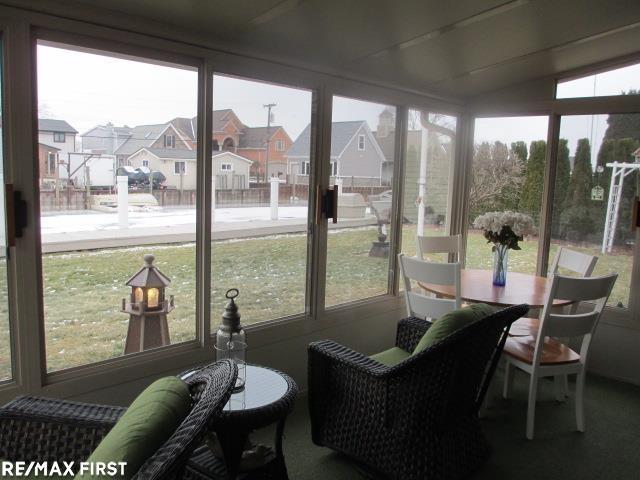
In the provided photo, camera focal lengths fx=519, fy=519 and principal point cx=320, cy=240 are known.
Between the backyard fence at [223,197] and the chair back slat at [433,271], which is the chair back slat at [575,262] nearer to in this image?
the chair back slat at [433,271]

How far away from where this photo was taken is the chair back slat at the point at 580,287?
2822mm

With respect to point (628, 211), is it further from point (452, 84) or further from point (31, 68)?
point (31, 68)

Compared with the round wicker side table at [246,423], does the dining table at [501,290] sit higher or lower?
higher

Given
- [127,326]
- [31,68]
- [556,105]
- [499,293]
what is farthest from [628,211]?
[31,68]

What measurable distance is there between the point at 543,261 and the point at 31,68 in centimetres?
383

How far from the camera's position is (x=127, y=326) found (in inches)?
105

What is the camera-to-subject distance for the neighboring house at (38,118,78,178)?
227 centimetres

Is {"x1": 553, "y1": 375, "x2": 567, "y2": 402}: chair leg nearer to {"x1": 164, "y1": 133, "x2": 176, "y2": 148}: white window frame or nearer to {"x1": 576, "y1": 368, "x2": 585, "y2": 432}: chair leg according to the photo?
{"x1": 576, "y1": 368, "x2": 585, "y2": 432}: chair leg

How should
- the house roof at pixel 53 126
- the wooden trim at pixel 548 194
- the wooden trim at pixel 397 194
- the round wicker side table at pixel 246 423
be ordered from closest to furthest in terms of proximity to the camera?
the round wicker side table at pixel 246 423 < the house roof at pixel 53 126 < the wooden trim at pixel 397 194 < the wooden trim at pixel 548 194

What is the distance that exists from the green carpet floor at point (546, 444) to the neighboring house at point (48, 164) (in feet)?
5.54

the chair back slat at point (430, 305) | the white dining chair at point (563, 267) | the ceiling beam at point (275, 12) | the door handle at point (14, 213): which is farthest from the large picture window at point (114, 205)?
the white dining chair at point (563, 267)

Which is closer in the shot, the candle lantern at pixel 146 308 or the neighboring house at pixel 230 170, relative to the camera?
the candle lantern at pixel 146 308

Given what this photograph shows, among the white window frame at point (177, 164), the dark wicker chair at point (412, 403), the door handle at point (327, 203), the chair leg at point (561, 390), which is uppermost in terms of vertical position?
the white window frame at point (177, 164)

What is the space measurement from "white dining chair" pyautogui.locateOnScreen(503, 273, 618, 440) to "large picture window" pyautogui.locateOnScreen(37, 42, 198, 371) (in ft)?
6.38
